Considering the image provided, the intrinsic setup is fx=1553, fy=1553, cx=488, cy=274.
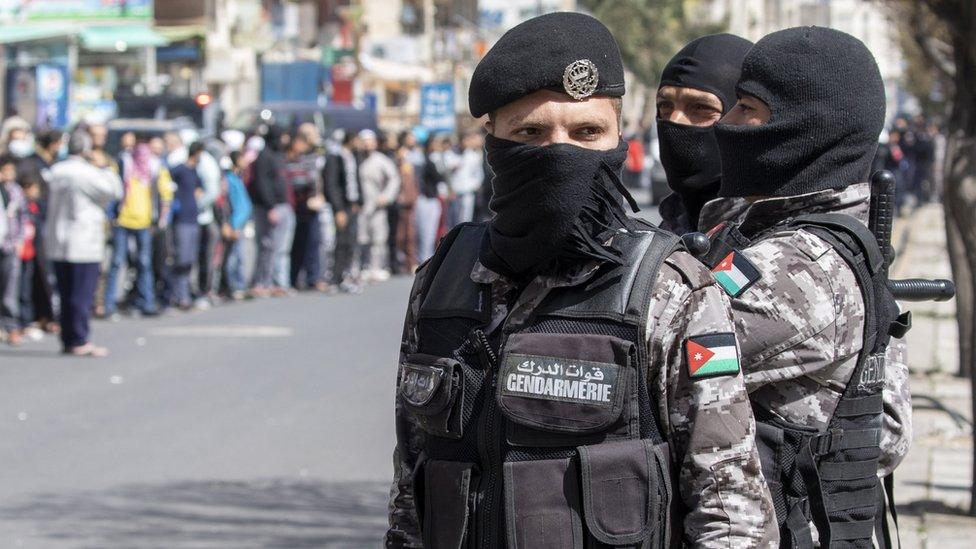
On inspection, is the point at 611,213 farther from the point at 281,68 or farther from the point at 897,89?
the point at 897,89

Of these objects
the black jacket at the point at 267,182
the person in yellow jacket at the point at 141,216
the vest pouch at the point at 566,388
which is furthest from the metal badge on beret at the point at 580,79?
the black jacket at the point at 267,182

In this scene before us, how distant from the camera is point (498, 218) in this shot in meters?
2.64

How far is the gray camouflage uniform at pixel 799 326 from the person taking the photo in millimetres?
2930

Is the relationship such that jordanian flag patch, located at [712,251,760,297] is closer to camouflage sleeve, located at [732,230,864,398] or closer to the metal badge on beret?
camouflage sleeve, located at [732,230,864,398]

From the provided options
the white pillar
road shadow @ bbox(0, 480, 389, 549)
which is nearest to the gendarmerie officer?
road shadow @ bbox(0, 480, 389, 549)

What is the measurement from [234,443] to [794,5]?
101851mm

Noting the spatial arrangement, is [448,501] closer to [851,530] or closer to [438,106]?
[851,530]

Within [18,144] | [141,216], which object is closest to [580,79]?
[141,216]

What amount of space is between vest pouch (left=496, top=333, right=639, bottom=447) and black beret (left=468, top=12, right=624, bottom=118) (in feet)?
1.39

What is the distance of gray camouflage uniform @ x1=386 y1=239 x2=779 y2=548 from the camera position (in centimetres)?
247

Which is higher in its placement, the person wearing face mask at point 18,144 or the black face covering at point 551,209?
the black face covering at point 551,209

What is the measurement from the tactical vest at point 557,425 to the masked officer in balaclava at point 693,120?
4.36ft

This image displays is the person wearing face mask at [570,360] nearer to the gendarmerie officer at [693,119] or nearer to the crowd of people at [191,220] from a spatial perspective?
the gendarmerie officer at [693,119]

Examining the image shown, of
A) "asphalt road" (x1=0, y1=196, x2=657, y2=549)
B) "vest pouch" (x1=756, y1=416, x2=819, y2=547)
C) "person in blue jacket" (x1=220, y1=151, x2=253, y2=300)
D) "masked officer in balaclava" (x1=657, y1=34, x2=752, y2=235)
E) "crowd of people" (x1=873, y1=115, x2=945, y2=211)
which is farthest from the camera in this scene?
"crowd of people" (x1=873, y1=115, x2=945, y2=211)
